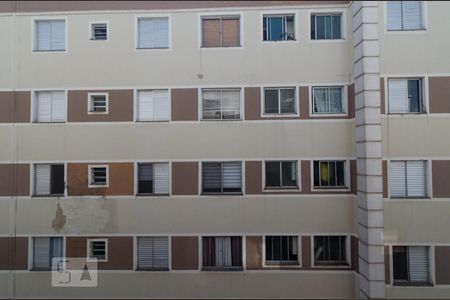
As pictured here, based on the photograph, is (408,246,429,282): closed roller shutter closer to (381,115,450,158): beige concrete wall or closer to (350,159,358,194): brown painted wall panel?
(350,159,358,194): brown painted wall panel

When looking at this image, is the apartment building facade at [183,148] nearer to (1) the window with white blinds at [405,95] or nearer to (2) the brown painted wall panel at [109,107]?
(2) the brown painted wall panel at [109,107]

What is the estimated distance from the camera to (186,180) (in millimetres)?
10336

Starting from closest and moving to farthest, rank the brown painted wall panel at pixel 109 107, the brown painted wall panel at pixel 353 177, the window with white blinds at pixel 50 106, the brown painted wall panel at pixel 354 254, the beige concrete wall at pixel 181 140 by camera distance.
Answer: the brown painted wall panel at pixel 354 254 → the brown painted wall panel at pixel 353 177 → the beige concrete wall at pixel 181 140 → the brown painted wall panel at pixel 109 107 → the window with white blinds at pixel 50 106

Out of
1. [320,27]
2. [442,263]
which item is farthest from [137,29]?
[442,263]

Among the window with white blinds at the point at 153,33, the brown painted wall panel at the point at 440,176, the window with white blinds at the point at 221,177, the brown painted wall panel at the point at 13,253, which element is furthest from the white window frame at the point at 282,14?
the brown painted wall panel at the point at 13,253

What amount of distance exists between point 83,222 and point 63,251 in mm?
1039

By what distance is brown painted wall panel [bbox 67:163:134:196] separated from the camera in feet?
34.1

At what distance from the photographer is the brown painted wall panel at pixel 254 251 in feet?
33.7

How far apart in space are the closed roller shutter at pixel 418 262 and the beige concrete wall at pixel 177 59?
486 centimetres

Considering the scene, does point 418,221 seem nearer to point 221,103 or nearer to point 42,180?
point 221,103

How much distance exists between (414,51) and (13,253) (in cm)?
1215

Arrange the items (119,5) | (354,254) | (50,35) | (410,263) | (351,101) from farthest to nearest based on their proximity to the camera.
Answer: (50,35), (119,5), (351,101), (354,254), (410,263)

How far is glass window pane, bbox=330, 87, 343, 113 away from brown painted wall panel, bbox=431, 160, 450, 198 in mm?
2792

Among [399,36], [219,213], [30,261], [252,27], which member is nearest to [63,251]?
[30,261]
